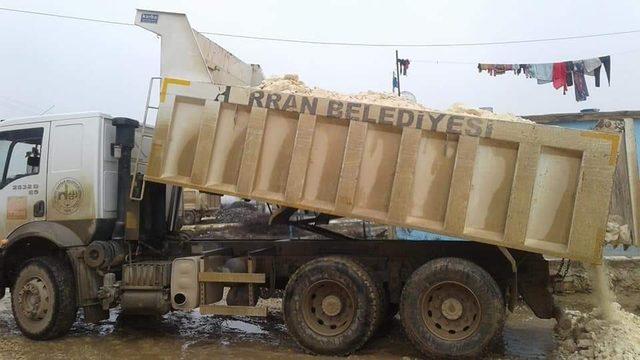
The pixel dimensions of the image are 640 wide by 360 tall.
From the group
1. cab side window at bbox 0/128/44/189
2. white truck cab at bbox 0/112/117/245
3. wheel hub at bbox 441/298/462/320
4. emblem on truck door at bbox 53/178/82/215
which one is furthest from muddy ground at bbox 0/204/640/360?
cab side window at bbox 0/128/44/189

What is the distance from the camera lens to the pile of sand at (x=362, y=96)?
579 centimetres

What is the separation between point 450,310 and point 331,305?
4.18 ft

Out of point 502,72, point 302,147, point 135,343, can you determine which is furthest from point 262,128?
point 502,72

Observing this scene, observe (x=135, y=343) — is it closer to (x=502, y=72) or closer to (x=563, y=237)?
Result: (x=563, y=237)

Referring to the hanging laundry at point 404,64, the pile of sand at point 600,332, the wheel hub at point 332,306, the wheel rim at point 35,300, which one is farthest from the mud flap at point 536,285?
the hanging laundry at point 404,64

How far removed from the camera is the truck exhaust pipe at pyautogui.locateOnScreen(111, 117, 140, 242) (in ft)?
22.1

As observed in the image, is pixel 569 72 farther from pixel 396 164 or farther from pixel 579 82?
pixel 396 164

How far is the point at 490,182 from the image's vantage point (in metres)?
5.42

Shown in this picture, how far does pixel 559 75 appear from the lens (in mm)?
14578

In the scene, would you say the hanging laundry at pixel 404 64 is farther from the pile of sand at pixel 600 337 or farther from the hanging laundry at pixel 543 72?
the pile of sand at pixel 600 337

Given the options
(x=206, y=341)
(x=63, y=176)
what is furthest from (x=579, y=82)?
(x=63, y=176)

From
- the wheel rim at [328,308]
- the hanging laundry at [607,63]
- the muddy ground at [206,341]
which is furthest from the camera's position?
the hanging laundry at [607,63]

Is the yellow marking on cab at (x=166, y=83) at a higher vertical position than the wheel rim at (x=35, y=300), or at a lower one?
higher

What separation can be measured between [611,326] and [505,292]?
45.7 inches
